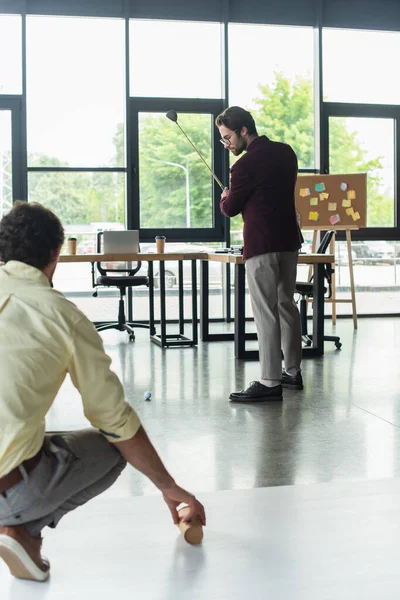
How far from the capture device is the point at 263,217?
4.03m

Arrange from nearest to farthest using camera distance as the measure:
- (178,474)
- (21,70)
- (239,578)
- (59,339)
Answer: (59,339), (239,578), (178,474), (21,70)

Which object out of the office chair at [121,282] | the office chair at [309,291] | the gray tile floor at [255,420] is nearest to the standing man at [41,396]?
the gray tile floor at [255,420]

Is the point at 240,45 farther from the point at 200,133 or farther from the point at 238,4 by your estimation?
the point at 200,133

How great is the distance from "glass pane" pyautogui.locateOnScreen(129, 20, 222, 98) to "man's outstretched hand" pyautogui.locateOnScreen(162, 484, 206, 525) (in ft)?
20.7

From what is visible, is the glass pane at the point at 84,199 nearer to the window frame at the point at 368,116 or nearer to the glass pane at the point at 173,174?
the glass pane at the point at 173,174

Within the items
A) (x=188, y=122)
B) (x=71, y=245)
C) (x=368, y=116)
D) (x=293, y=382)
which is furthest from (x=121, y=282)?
(x=368, y=116)

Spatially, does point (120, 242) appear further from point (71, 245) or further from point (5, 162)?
point (5, 162)

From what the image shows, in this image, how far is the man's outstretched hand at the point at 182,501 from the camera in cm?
174

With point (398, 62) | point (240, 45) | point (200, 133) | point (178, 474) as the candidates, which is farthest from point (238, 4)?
point (178, 474)

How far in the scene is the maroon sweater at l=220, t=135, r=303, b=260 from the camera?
400 centimetres

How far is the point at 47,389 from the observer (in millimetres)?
1575

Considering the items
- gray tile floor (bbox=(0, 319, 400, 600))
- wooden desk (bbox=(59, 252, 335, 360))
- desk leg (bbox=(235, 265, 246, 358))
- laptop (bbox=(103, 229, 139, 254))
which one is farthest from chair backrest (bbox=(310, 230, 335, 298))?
gray tile floor (bbox=(0, 319, 400, 600))

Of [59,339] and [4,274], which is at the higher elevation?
[4,274]

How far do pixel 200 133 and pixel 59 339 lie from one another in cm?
653
